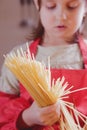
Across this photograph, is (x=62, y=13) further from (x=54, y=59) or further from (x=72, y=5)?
(x=54, y=59)

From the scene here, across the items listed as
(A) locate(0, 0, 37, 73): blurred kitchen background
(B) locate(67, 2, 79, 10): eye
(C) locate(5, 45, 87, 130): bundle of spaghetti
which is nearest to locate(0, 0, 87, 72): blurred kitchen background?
(A) locate(0, 0, 37, 73): blurred kitchen background

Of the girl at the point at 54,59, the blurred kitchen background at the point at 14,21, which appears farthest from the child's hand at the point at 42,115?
the blurred kitchen background at the point at 14,21

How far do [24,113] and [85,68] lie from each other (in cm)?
22

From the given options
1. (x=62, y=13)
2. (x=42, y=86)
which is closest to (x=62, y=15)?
(x=62, y=13)

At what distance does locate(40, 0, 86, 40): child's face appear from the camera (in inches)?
35.5

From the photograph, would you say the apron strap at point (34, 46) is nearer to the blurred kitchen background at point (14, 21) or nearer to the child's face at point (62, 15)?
the child's face at point (62, 15)

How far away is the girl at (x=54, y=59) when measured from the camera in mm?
900

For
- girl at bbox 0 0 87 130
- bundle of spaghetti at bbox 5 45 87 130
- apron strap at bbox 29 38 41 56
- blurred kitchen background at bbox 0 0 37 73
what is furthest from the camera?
blurred kitchen background at bbox 0 0 37 73

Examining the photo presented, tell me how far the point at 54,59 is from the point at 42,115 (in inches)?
8.8

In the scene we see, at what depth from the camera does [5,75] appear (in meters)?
1.02

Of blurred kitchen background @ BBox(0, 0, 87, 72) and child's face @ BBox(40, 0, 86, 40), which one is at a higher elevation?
child's face @ BBox(40, 0, 86, 40)

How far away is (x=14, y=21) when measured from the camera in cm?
238

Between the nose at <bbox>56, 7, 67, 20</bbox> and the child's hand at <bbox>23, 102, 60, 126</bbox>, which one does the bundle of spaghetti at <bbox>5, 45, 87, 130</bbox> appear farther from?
the nose at <bbox>56, 7, 67, 20</bbox>

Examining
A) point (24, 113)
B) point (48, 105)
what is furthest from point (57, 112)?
point (24, 113)
